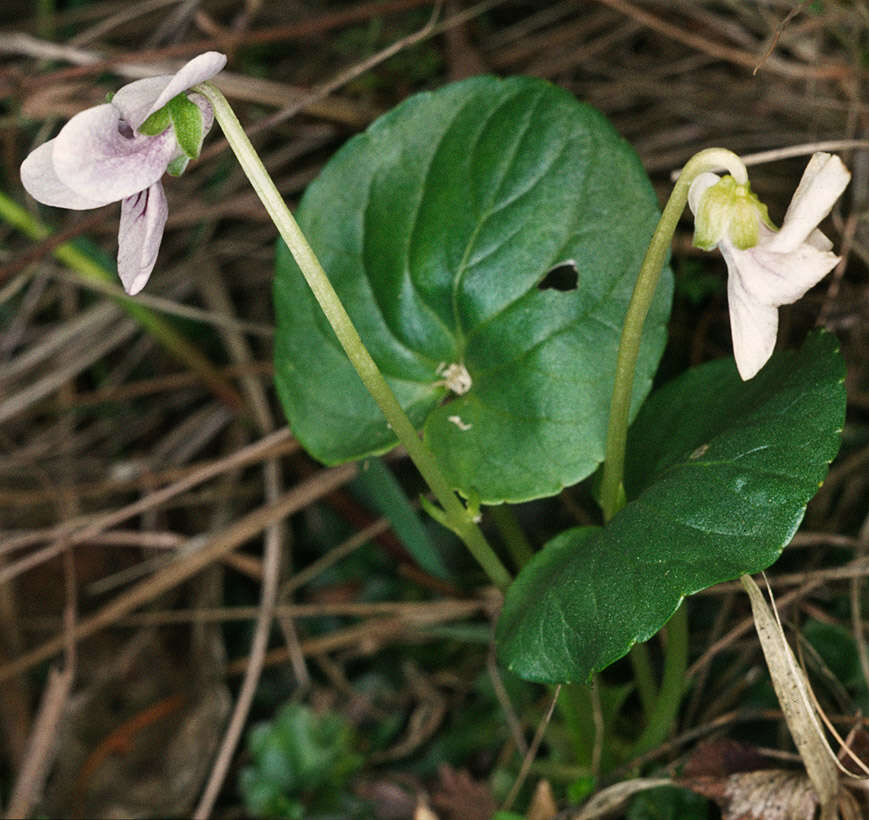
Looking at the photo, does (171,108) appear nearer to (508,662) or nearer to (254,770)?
(508,662)

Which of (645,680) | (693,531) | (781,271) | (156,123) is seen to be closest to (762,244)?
(781,271)

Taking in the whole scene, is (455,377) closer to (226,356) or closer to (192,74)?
(192,74)

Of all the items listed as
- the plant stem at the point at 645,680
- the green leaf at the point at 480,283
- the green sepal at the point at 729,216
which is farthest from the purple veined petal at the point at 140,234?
the plant stem at the point at 645,680

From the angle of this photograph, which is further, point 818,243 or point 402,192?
point 402,192

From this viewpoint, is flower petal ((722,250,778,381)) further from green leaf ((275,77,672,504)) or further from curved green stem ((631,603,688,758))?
curved green stem ((631,603,688,758))

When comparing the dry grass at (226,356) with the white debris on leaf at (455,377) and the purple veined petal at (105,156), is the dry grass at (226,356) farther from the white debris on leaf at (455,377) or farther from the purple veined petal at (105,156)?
the purple veined petal at (105,156)

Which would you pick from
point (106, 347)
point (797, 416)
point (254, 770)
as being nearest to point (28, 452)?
point (106, 347)

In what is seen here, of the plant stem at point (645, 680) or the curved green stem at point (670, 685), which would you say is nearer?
the curved green stem at point (670, 685)
